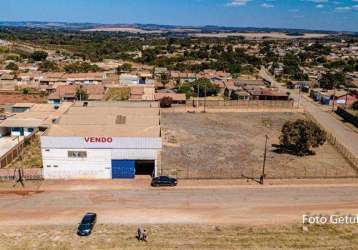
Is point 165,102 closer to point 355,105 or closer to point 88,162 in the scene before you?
point 88,162

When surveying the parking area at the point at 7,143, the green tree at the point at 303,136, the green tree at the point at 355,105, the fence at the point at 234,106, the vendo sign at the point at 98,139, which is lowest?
the parking area at the point at 7,143

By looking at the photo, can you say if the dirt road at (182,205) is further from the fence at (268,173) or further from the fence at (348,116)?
the fence at (348,116)

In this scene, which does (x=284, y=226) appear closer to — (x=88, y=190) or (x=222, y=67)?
(x=88, y=190)

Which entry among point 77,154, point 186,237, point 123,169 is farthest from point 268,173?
point 77,154

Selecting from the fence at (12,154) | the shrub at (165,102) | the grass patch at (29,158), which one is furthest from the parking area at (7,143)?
the shrub at (165,102)

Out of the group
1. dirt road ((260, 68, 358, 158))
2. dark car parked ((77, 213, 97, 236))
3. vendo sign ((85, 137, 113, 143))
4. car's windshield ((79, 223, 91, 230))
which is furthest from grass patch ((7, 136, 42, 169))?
dirt road ((260, 68, 358, 158))

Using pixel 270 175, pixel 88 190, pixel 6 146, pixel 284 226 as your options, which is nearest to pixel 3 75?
pixel 6 146

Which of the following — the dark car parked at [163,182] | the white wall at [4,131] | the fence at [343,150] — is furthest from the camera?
the white wall at [4,131]
